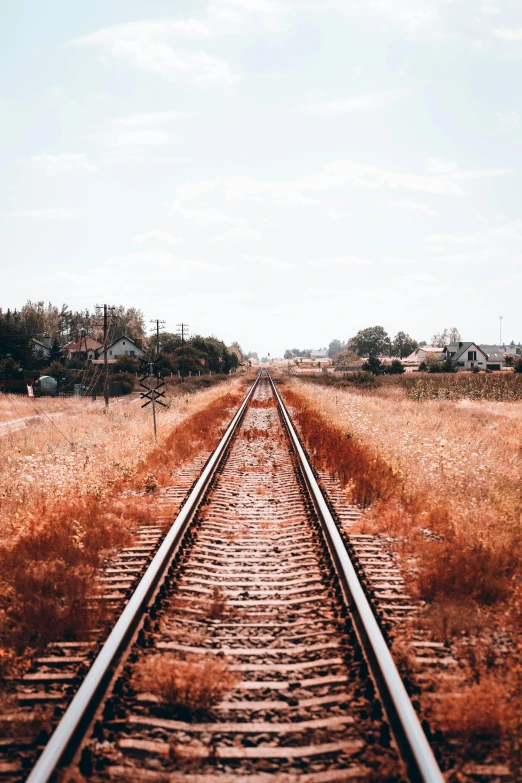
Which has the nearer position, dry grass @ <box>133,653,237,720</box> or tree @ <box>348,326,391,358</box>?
dry grass @ <box>133,653,237,720</box>

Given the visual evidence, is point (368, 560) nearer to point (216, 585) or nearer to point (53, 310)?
point (216, 585)

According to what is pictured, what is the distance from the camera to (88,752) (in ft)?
9.84

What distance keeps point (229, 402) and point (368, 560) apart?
23080 millimetres

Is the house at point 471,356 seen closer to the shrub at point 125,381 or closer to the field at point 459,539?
the shrub at point 125,381

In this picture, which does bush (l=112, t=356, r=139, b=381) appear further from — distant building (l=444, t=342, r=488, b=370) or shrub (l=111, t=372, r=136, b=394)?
distant building (l=444, t=342, r=488, b=370)

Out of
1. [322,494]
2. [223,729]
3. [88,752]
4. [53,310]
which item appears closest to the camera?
[88,752]

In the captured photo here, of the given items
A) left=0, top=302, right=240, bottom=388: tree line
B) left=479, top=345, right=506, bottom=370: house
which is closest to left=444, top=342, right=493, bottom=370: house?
left=479, top=345, right=506, bottom=370: house

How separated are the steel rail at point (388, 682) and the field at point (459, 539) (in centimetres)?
25

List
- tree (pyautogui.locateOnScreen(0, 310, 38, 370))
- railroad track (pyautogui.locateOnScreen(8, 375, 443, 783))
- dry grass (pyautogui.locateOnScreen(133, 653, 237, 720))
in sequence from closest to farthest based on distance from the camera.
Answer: railroad track (pyautogui.locateOnScreen(8, 375, 443, 783)), dry grass (pyautogui.locateOnScreen(133, 653, 237, 720)), tree (pyautogui.locateOnScreen(0, 310, 38, 370))

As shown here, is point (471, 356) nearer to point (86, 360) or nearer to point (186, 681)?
point (86, 360)

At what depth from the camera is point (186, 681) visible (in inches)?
142

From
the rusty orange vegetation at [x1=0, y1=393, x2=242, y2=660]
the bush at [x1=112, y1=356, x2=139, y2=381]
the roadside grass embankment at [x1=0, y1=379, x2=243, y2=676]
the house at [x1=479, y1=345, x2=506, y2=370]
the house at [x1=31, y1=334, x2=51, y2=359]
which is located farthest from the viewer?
the house at [x1=479, y1=345, x2=506, y2=370]

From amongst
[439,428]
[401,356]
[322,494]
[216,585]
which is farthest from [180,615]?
[401,356]

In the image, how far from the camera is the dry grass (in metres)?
3.46
